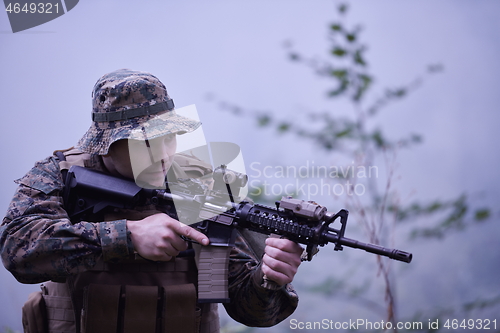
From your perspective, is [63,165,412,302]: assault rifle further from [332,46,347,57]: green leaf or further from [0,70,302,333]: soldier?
[332,46,347,57]: green leaf

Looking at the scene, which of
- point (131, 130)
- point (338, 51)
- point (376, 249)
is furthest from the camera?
point (338, 51)

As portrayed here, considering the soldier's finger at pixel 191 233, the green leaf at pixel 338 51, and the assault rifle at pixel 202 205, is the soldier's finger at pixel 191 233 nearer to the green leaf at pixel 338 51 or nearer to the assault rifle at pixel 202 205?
the assault rifle at pixel 202 205

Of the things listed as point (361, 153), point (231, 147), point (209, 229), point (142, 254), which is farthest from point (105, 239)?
point (361, 153)

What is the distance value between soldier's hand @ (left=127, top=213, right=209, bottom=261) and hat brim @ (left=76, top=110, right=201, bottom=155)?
28 centimetres

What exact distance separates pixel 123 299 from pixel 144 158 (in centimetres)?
50

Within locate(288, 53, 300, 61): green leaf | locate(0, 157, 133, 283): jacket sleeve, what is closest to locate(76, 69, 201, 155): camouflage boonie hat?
locate(0, 157, 133, 283): jacket sleeve

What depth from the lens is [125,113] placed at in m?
1.52

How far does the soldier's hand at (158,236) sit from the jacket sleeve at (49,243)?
3 cm

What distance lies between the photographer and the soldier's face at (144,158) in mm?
1497

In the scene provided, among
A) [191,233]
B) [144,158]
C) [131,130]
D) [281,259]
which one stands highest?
[131,130]

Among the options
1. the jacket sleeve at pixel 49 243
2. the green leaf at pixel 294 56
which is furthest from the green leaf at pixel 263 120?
the jacket sleeve at pixel 49 243

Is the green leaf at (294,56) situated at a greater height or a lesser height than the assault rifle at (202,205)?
greater

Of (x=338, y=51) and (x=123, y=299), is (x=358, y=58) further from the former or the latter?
(x=123, y=299)

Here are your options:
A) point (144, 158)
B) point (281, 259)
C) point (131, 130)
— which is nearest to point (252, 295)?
point (281, 259)
